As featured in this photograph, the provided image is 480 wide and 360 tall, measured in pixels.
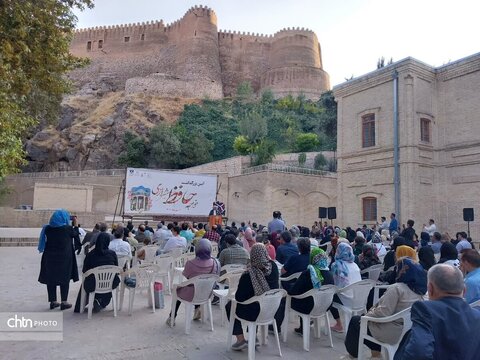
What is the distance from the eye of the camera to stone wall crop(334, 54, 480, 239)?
51.2ft

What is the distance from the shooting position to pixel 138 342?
4414mm

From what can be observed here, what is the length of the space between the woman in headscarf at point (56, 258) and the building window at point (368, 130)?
14524 mm

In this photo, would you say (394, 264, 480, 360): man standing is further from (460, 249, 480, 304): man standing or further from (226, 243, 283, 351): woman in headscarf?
(226, 243, 283, 351): woman in headscarf

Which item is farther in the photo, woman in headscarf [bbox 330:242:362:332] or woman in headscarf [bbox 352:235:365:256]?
woman in headscarf [bbox 352:235:365:256]

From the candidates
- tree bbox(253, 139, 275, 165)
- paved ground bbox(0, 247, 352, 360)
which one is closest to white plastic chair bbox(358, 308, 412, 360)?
paved ground bbox(0, 247, 352, 360)

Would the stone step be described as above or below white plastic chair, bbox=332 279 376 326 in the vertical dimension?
below

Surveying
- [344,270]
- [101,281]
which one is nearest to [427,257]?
[344,270]

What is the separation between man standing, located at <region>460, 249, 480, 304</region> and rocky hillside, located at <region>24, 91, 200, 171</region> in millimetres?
38501

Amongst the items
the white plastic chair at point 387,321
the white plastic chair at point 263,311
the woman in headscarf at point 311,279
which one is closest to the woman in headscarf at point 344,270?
→ the woman in headscarf at point 311,279

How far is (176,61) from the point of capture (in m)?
55.4

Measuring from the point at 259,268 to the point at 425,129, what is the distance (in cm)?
1471

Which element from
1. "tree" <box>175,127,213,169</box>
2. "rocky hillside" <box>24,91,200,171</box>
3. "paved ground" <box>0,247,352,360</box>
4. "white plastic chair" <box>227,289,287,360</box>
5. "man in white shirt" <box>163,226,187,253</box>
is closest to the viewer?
"white plastic chair" <box>227,289,287,360</box>

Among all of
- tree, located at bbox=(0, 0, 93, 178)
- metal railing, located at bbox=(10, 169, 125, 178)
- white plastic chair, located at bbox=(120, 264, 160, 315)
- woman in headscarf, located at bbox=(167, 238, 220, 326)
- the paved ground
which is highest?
metal railing, located at bbox=(10, 169, 125, 178)

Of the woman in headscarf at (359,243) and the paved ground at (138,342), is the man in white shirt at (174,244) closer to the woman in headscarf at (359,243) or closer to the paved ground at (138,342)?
the paved ground at (138,342)
